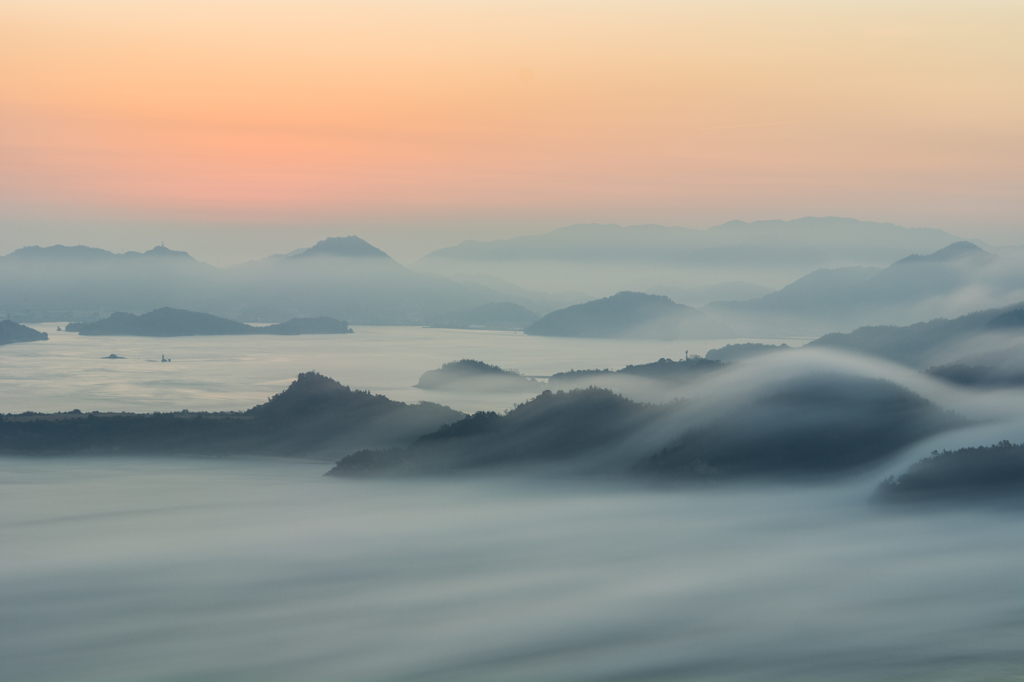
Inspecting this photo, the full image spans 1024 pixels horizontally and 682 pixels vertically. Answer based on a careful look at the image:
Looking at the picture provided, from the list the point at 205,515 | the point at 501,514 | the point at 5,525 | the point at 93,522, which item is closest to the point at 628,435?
the point at 501,514

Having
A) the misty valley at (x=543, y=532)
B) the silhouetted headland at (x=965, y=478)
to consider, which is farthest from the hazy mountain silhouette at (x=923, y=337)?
the silhouetted headland at (x=965, y=478)

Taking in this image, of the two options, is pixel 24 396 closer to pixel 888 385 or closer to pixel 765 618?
pixel 888 385

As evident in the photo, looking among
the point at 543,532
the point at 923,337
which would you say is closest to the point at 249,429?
the point at 543,532

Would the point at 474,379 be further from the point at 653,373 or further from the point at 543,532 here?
the point at 543,532

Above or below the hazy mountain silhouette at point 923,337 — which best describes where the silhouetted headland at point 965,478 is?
below

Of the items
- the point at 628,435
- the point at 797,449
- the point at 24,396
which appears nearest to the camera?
the point at 797,449

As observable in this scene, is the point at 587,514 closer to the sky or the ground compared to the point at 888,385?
closer to the ground

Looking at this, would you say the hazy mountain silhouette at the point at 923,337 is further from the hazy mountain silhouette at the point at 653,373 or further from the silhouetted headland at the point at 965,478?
the silhouetted headland at the point at 965,478

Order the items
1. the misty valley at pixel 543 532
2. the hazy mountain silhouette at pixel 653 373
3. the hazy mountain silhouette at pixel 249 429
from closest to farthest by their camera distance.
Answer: the misty valley at pixel 543 532 < the hazy mountain silhouette at pixel 249 429 < the hazy mountain silhouette at pixel 653 373

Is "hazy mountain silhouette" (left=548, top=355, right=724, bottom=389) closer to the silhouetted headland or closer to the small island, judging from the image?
the small island
